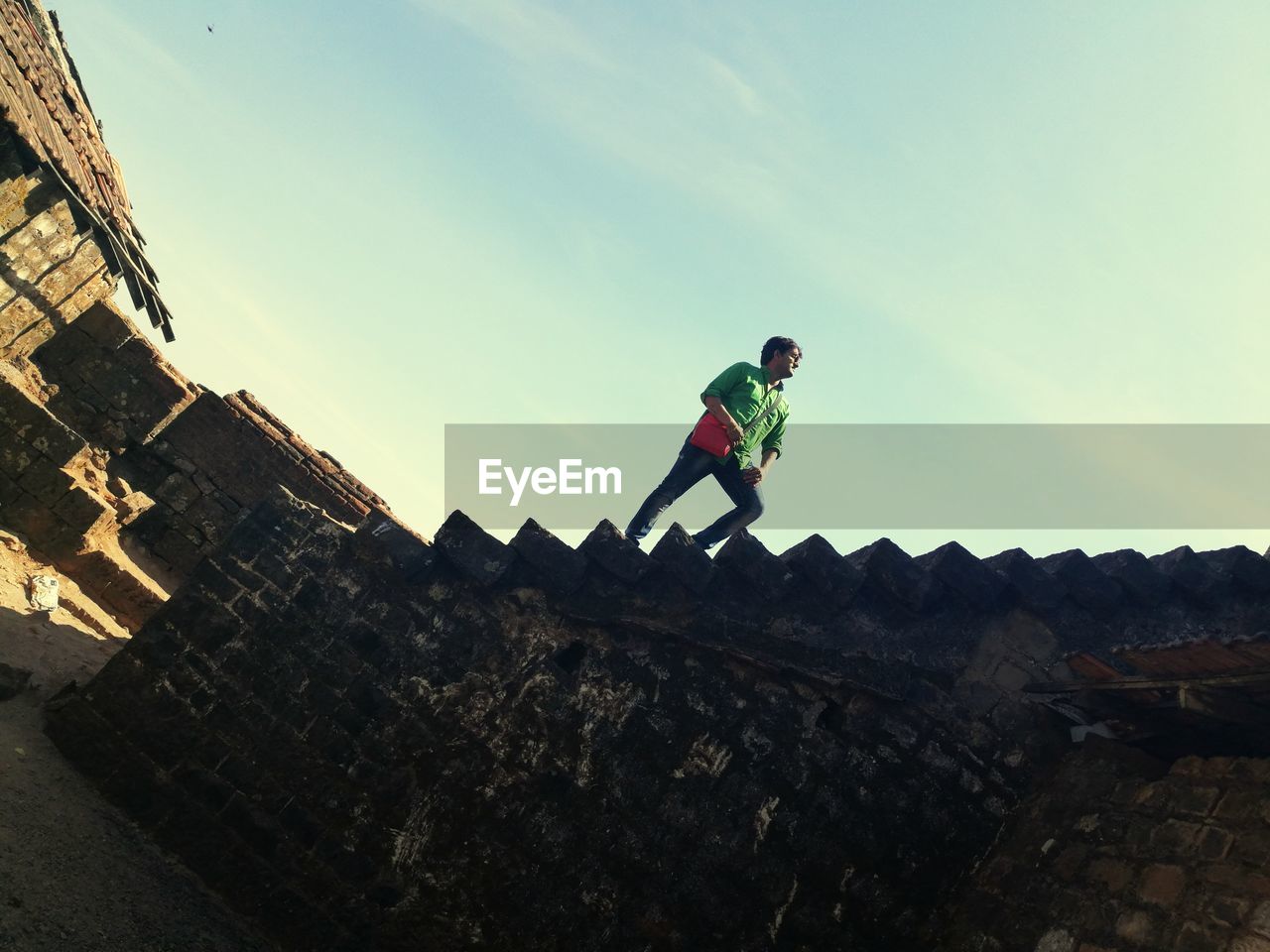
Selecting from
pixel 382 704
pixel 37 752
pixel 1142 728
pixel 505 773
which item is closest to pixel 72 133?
pixel 37 752

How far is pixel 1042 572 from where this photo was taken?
5375 millimetres

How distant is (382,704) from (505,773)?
2.86ft

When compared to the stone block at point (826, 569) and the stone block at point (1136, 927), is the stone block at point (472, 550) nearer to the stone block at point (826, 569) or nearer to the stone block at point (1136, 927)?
the stone block at point (826, 569)

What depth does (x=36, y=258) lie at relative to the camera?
8.55 meters

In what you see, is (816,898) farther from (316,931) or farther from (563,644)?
(316,931)

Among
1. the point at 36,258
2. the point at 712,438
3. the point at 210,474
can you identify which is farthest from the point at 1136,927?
the point at 36,258

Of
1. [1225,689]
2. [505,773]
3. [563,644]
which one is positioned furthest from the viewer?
[563,644]

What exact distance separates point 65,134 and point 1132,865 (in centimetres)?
1256

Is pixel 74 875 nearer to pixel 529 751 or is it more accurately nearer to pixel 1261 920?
pixel 529 751

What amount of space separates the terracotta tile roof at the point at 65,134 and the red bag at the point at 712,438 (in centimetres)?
694

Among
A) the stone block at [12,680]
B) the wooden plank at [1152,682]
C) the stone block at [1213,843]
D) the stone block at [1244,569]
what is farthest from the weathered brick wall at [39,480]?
the stone block at [1244,569]

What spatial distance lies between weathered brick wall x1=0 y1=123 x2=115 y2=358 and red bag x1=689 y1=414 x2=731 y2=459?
7034 millimetres

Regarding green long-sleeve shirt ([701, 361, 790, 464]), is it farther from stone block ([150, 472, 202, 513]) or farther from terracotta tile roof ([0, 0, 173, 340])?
terracotta tile roof ([0, 0, 173, 340])

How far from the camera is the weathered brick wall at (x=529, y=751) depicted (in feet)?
15.0
